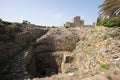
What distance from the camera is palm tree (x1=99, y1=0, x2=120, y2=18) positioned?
13189 millimetres

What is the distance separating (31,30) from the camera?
19734 mm

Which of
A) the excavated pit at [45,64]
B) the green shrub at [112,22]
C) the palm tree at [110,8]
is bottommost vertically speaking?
the excavated pit at [45,64]

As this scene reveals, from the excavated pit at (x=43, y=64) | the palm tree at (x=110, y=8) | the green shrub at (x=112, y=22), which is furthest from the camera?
the excavated pit at (x=43, y=64)

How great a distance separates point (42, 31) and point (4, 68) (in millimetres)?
8251

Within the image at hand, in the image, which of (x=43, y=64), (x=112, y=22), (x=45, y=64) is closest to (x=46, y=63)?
(x=45, y=64)

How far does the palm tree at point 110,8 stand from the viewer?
43.3 feet

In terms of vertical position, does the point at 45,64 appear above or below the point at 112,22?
below

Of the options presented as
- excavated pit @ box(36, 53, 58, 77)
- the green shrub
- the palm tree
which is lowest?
excavated pit @ box(36, 53, 58, 77)

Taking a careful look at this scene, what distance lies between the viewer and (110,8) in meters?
13.6

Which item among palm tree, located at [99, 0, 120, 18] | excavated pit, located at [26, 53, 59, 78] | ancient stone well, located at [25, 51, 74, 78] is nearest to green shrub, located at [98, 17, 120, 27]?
palm tree, located at [99, 0, 120, 18]

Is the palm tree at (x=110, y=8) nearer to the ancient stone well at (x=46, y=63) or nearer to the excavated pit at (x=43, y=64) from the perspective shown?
the ancient stone well at (x=46, y=63)

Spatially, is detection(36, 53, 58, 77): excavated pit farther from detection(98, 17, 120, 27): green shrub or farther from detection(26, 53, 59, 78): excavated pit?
detection(98, 17, 120, 27): green shrub

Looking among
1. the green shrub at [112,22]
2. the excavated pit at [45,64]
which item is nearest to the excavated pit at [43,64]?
the excavated pit at [45,64]

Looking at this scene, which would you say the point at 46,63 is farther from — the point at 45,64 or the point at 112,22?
the point at 112,22
